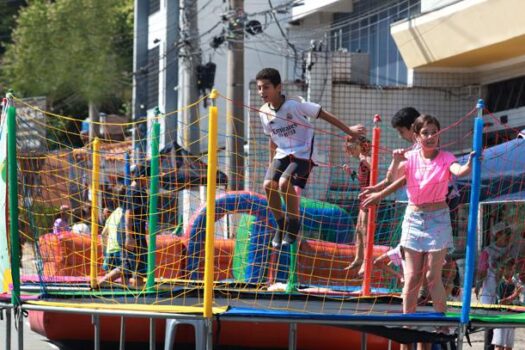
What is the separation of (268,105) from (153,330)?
280 centimetres

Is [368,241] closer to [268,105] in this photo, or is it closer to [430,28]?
[268,105]

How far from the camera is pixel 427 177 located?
26.6ft

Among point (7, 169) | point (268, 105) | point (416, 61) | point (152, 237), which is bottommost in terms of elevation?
point (152, 237)

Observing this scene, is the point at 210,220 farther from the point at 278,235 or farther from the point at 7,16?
the point at 7,16

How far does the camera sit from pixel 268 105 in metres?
10.1

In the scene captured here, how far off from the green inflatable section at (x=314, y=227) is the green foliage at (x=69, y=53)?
27.8 meters

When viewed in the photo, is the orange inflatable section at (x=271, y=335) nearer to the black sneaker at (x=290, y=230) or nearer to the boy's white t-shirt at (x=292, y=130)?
the black sneaker at (x=290, y=230)

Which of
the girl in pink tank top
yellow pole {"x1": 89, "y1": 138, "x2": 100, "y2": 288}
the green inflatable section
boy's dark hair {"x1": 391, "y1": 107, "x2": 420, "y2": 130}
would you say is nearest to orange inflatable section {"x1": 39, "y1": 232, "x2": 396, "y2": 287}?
the green inflatable section

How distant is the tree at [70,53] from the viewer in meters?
40.4

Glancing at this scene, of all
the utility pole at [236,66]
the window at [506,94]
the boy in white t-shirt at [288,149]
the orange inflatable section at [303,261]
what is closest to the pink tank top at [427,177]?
the boy in white t-shirt at [288,149]

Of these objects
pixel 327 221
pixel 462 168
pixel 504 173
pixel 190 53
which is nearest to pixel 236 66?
pixel 190 53

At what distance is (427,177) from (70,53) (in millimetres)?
33859

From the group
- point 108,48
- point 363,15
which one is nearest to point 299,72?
point 363,15

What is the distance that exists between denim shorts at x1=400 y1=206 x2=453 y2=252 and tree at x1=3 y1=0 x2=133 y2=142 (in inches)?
1289
